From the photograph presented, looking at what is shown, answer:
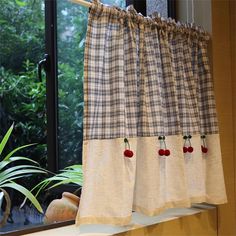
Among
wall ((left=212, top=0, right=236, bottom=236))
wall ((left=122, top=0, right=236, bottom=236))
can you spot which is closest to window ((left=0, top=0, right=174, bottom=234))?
wall ((left=122, top=0, right=236, bottom=236))

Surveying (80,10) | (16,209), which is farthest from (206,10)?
(16,209)

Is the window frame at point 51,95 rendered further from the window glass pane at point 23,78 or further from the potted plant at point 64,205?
the potted plant at point 64,205

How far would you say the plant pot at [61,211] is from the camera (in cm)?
125

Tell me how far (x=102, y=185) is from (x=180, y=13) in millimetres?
1055

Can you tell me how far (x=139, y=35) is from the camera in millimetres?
1263

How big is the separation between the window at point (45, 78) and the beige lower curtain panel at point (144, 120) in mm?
454

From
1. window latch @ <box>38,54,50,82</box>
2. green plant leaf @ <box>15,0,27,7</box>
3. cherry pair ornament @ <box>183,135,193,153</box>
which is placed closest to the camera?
cherry pair ornament @ <box>183,135,193,153</box>

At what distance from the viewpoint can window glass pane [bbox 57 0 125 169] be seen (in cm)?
178

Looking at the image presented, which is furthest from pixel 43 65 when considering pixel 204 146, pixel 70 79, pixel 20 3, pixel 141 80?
pixel 204 146

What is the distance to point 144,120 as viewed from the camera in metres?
1.22

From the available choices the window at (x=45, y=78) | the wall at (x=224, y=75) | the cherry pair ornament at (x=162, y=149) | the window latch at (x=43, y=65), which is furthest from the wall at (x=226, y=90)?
the window latch at (x=43, y=65)

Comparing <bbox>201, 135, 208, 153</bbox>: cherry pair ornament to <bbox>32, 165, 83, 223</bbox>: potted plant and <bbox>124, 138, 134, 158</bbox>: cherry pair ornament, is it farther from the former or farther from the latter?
<bbox>32, 165, 83, 223</bbox>: potted plant

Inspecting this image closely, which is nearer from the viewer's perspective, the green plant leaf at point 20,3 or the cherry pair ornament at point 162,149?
the cherry pair ornament at point 162,149

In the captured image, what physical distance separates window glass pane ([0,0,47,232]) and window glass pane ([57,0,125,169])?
4.2 inches
